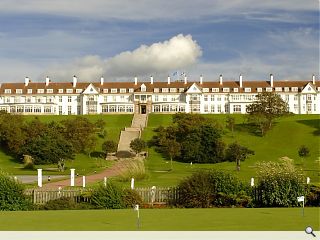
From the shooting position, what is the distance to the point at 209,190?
24.4 m

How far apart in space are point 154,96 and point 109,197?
105 m

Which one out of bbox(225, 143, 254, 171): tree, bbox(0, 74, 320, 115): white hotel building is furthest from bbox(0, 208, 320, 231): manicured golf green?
bbox(0, 74, 320, 115): white hotel building

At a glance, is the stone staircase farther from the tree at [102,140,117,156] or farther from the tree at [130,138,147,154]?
the tree at [130,138,147,154]

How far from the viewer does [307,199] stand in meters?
24.4

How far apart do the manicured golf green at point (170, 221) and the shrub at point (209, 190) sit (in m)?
3.27

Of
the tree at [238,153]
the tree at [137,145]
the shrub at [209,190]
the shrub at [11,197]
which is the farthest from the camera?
the tree at [137,145]

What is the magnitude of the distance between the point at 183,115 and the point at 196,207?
6015 centimetres

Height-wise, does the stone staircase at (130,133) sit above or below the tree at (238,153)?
above

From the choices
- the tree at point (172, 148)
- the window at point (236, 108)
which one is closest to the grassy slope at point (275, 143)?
the tree at point (172, 148)

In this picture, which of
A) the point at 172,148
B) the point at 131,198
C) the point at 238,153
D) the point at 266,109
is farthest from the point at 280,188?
the point at 266,109

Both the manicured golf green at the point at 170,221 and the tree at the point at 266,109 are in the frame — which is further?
the tree at the point at 266,109

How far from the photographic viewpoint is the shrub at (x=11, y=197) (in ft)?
79.1

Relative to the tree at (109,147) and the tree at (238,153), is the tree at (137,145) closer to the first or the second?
the tree at (109,147)

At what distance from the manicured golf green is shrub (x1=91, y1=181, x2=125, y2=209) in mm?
2747
